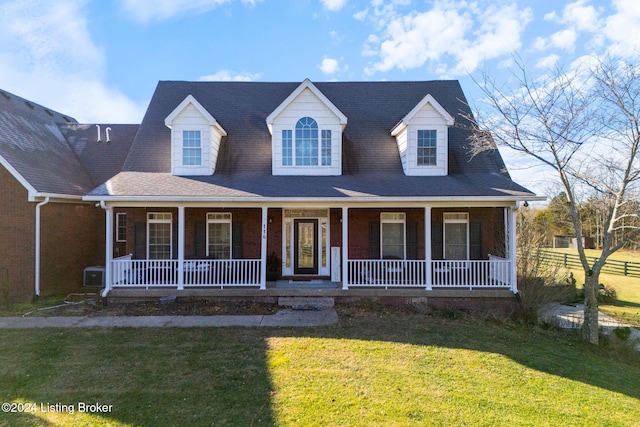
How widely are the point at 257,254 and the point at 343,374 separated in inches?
270

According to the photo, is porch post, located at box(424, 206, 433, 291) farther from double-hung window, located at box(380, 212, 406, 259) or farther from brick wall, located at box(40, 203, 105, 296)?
brick wall, located at box(40, 203, 105, 296)

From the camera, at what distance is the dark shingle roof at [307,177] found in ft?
33.6

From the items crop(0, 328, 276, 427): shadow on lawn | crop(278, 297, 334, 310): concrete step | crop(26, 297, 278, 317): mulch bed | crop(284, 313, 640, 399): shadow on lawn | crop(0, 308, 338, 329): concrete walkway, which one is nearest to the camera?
crop(0, 328, 276, 427): shadow on lawn

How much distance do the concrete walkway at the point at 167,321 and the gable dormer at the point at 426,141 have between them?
19.9 ft

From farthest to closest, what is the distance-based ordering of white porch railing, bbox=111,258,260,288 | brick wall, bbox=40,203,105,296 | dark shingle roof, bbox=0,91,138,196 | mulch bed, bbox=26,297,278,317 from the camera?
dark shingle roof, bbox=0,91,138,196, brick wall, bbox=40,203,105,296, white porch railing, bbox=111,258,260,288, mulch bed, bbox=26,297,278,317

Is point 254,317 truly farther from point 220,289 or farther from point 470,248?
point 470,248

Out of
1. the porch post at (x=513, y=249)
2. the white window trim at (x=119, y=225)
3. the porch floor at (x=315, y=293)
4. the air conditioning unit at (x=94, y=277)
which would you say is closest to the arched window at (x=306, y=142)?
the porch floor at (x=315, y=293)

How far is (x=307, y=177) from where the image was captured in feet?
37.8

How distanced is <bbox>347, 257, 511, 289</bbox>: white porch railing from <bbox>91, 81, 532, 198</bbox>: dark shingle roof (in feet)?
7.28

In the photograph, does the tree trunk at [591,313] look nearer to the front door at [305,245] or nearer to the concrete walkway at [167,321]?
the concrete walkway at [167,321]

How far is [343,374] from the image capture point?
5.75 m

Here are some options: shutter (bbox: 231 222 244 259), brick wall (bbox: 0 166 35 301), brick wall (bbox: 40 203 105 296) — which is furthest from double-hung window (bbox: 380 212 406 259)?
brick wall (bbox: 0 166 35 301)

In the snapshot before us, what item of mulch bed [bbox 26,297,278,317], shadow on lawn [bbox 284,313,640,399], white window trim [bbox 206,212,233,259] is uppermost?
white window trim [bbox 206,212,233,259]

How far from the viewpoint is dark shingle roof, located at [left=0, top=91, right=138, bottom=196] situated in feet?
36.6
